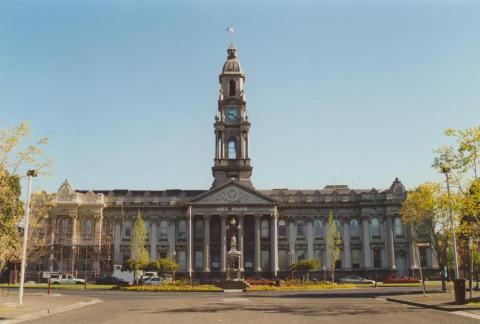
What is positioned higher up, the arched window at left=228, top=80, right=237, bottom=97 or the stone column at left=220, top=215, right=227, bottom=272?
the arched window at left=228, top=80, right=237, bottom=97

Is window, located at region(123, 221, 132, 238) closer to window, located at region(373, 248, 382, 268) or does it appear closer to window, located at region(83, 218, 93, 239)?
window, located at region(83, 218, 93, 239)

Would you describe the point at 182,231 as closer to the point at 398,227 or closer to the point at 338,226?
the point at 338,226

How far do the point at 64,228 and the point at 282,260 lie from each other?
122ft

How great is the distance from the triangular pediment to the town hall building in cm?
17

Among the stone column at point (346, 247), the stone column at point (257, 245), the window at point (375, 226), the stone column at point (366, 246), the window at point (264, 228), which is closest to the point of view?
the stone column at point (257, 245)

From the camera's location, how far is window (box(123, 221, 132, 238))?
281 feet

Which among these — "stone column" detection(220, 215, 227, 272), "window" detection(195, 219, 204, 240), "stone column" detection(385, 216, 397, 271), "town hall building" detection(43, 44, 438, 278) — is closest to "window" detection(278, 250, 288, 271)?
"town hall building" detection(43, 44, 438, 278)

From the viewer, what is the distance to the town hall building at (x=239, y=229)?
82312 mm

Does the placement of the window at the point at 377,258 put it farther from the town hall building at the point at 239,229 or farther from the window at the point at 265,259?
the window at the point at 265,259

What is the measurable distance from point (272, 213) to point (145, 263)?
86.3 ft

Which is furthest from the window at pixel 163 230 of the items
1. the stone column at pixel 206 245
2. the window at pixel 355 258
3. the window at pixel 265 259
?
the window at pixel 355 258

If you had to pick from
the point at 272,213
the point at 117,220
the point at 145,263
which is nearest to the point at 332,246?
the point at 272,213

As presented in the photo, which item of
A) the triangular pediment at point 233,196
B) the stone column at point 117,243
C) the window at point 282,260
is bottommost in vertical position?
the window at point 282,260

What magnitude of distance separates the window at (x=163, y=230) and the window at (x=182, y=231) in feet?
7.21
